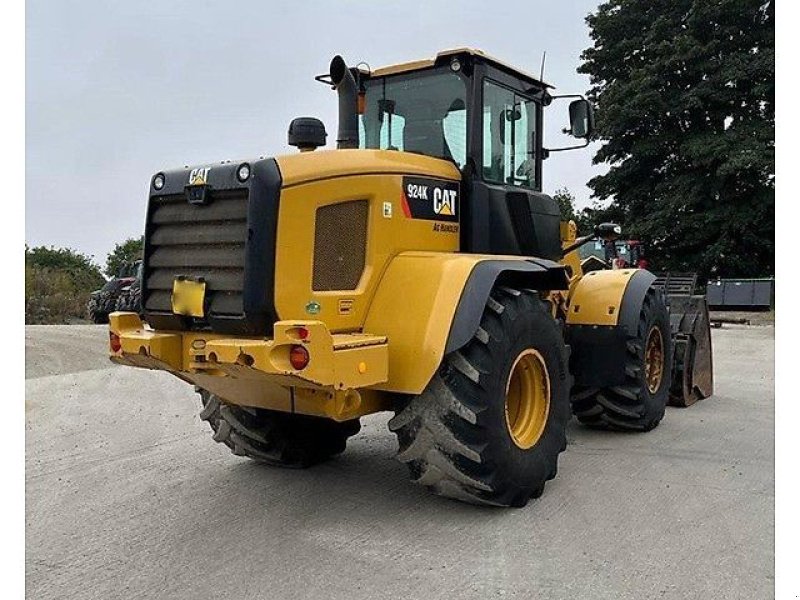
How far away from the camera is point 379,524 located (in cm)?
441

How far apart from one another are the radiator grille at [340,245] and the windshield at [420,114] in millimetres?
1082

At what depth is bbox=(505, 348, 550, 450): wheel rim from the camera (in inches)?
192

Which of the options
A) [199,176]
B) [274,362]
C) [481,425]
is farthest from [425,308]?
[199,176]

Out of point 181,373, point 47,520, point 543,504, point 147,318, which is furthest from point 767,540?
point 47,520

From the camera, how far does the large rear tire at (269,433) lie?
5.33 meters

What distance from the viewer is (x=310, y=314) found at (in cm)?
417

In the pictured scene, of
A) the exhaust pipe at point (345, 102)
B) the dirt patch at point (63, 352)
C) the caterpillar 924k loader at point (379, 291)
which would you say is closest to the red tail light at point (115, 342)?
the caterpillar 924k loader at point (379, 291)

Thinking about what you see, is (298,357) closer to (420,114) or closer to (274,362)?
(274,362)

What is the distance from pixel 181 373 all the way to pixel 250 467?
1340mm

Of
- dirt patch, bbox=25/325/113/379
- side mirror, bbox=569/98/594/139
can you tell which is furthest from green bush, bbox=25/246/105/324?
side mirror, bbox=569/98/594/139

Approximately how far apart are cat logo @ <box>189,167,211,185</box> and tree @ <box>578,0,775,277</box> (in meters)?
23.0

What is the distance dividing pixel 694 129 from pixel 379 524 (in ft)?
83.7

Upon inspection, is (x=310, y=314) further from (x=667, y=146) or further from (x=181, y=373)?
(x=667, y=146)

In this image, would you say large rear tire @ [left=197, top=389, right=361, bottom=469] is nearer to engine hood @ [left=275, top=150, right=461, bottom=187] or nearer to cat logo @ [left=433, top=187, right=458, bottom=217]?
cat logo @ [left=433, top=187, right=458, bottom=217]
